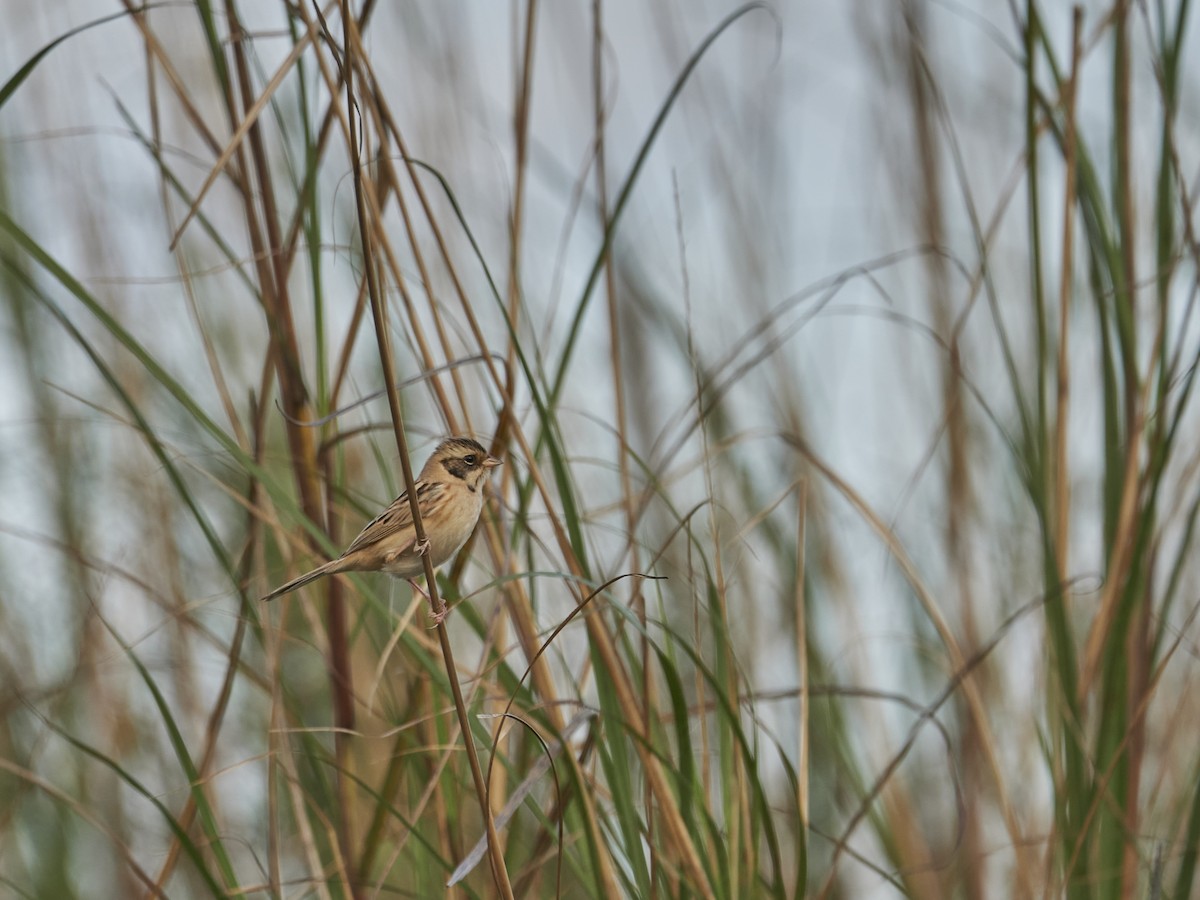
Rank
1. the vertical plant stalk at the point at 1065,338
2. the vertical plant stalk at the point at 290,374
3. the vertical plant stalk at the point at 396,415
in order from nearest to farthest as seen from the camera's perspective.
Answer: the vertical plant stalk at the point at 396,415 → the vertical plant stalk at the point at 290,374 → the vertical plant stalk at the point at 1065,338

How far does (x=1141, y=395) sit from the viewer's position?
76.6 inches

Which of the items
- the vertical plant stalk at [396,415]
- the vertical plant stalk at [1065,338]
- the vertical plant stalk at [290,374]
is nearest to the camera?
the vertical plant stalk at [396,415]

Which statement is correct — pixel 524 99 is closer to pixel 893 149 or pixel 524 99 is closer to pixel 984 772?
pixel 893 149

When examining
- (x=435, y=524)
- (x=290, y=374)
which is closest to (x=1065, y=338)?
(x=435, y=524)

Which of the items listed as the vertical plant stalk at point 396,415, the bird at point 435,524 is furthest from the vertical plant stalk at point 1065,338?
the vertical plant stalk at point 396,415

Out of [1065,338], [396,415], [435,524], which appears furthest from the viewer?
[1065,338]

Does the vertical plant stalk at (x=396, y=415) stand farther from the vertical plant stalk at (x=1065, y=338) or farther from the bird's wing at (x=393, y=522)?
the vertical plant stalk at (x=1065, y=338)

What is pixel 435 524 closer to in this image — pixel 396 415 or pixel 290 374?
pixel 290 374

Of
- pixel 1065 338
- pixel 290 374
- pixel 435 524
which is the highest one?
pixel 290 374

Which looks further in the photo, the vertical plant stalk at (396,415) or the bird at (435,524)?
the bird at (435,524)

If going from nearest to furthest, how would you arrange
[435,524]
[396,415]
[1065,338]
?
1. [396,415]
2. [435,524]
3. [1065,338]

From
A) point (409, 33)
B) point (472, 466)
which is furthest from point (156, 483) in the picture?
point (472, 466)

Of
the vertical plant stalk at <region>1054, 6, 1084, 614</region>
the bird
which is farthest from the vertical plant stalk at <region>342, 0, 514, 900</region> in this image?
the vertical plant stalk at <region>1054, 6, 1084, 614</region>

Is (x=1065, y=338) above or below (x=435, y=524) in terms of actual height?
above
